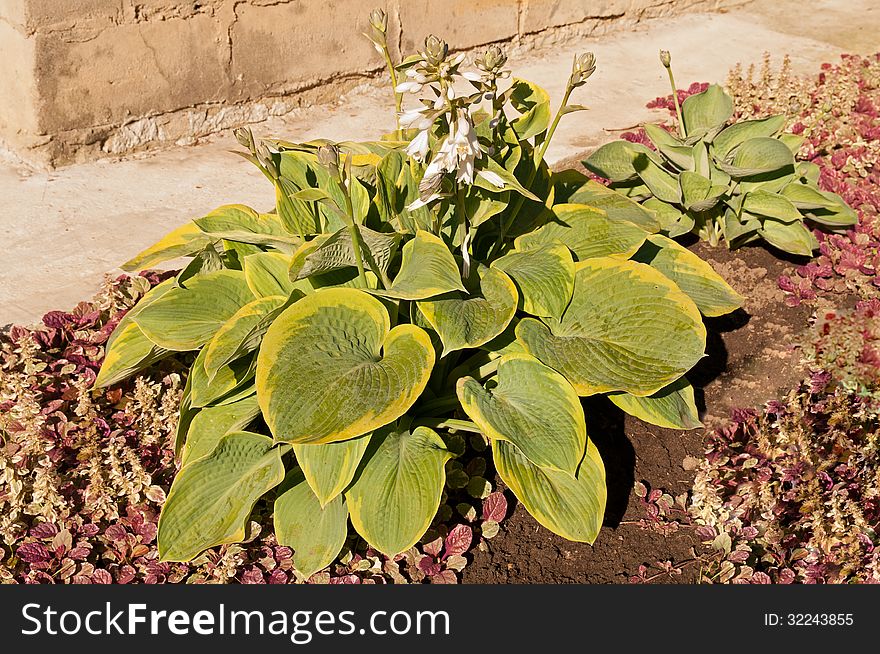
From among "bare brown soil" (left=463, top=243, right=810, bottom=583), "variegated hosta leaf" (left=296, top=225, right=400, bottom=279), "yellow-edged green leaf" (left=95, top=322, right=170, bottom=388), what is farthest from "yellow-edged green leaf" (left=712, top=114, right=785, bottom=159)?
"yellow-edged green leaf" (left=95, top=322, right=170, bottom=388)

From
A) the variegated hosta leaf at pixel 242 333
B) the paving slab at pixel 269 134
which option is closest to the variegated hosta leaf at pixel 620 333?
the variegated hosta leaf at pixel 242 333

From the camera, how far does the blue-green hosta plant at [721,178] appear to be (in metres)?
3.78

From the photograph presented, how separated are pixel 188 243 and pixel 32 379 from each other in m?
0.75

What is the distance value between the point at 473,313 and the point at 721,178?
1829mm

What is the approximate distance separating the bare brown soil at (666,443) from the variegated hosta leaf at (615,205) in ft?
2.19

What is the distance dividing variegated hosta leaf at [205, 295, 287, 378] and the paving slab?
1.36 metres

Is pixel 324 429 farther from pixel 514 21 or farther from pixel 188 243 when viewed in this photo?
pixel 514 21

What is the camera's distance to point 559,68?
6156 millimetres

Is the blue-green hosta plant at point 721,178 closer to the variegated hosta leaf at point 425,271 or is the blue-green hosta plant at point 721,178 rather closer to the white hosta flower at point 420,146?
the variegated hosta leaf at point 425,271

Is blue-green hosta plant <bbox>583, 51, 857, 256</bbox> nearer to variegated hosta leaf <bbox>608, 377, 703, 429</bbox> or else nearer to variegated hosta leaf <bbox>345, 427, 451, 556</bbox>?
variegated hosta leaf <bbox>608, 377, 703, 429</bbox>

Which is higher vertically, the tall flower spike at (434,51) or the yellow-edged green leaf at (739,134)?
the tall flower spike at (434,51)

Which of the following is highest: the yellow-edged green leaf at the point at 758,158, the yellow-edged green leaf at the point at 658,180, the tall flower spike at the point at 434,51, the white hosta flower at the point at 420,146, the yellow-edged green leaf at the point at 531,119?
the tall flower spike at the point at 434,51

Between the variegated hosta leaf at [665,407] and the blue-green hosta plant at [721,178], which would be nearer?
the variegated hosta leaf at [665,407]

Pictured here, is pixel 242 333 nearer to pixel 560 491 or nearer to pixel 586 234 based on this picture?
pixel 560 491
